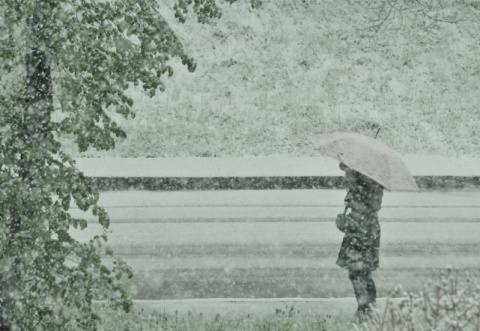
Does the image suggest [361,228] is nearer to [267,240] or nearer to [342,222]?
[342,222]

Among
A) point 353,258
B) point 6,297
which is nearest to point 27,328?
point 6,297

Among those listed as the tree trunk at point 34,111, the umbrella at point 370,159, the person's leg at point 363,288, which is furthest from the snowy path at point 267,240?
the tree trunk at point 34,111

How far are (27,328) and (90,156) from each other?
13.2 meters

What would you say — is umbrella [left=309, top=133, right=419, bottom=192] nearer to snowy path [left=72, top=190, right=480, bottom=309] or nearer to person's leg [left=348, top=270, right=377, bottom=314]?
person's leg [left=348, top=270, right=377, bottom=314]

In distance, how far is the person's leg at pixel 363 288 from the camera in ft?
27.9

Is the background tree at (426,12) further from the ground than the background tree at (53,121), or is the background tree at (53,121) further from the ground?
the background tree at (426,12)

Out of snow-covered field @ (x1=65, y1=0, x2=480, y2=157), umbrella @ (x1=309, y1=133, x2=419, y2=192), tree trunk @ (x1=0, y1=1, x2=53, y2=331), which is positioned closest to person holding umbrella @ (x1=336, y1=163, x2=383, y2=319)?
umbrella @ (x1=309, y1=133, x2=419, y2=192)

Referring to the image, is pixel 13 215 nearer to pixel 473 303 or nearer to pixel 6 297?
pixel 6 297

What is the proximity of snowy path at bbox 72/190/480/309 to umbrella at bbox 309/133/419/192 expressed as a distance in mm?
2053

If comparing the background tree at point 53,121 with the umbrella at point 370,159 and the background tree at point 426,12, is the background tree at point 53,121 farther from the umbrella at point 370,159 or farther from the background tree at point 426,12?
the background tree at point 426,12

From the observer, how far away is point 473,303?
500 centimetres

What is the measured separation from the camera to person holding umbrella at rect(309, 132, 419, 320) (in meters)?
8.20

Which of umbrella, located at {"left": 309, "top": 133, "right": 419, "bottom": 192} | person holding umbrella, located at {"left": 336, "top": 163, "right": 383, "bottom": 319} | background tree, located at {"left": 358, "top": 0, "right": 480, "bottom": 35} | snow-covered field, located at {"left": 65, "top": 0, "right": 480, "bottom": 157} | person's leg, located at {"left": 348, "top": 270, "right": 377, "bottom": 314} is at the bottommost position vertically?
person's leg, located at {"left": 348, "top": 270, "right": 377, "bottom": 314}

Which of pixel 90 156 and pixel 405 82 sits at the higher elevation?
pixel 405 82
